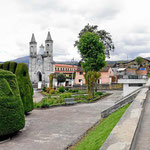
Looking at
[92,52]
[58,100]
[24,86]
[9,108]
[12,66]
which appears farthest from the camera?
[92,52]

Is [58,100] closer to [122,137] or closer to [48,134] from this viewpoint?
[48,134]

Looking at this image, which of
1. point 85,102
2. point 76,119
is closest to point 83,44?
point 85,102

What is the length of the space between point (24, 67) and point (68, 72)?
2152 inches

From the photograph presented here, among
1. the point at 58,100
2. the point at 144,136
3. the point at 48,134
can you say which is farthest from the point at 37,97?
the point at 144,136

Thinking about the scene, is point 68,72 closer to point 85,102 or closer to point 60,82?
point 60,82

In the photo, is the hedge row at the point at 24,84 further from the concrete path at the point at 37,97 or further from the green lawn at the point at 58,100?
the concrete path at the point at 37,97

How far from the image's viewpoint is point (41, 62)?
63875mm

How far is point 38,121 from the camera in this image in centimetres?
1181

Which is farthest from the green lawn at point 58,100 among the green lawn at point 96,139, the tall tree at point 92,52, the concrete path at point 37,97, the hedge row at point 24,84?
the green lawn at point 96,139

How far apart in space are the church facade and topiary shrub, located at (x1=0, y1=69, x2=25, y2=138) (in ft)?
175

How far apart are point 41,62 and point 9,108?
5649cm

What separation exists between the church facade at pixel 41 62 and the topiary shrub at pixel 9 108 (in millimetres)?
53302

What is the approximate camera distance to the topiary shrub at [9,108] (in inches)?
320

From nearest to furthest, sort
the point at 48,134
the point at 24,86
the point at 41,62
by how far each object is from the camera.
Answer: the point at 48,134
the point at 24,86
the point at 41,62
